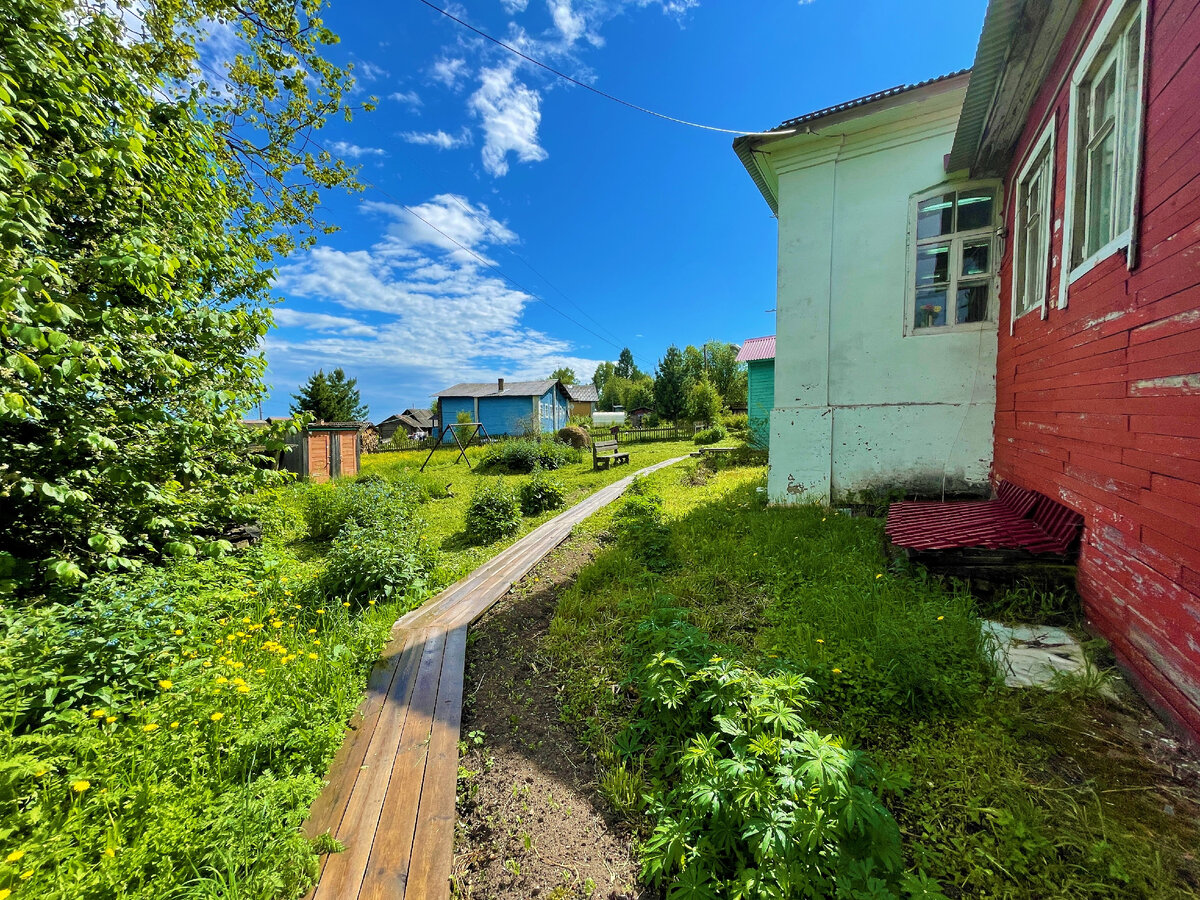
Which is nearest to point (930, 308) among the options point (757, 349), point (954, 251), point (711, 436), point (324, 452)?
point (954, 251)

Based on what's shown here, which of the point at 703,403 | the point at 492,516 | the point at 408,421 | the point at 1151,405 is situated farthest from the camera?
the point at 408,421

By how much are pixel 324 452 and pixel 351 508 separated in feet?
20.2

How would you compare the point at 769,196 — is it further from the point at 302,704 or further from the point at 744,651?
the point at 302,704

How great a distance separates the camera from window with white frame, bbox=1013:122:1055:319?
3.63 metres

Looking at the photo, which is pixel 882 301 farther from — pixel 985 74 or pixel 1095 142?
pixel 1095 142

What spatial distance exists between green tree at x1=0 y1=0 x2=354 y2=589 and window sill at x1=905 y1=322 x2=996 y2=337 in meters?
6.98

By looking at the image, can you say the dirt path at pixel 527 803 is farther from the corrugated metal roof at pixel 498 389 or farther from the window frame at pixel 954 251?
the corrugated metal roof at pixel 498 389

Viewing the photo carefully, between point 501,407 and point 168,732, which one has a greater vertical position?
point 501,407

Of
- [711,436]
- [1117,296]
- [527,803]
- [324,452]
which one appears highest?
[1117,296]

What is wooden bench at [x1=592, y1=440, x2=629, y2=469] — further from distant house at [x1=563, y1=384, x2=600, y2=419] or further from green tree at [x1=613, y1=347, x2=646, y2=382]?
green tree at [x1=613, y1=347, x2=646, y2=382]

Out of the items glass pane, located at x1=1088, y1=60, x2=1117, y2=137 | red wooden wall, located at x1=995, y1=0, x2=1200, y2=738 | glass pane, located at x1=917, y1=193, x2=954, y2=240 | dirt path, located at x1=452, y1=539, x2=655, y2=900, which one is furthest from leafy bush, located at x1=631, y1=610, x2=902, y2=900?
glass pane, located at x1=917, y1=193, x2=954, y2=240

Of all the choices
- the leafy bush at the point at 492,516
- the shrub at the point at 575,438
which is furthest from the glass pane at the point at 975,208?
the shrub at the point at 575,438

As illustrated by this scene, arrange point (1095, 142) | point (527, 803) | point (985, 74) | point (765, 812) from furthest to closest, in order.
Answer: point (985, 74)
point (1095, 142)
point (527, 803)
point (765, 812)

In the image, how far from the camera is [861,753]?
5.75 ft
